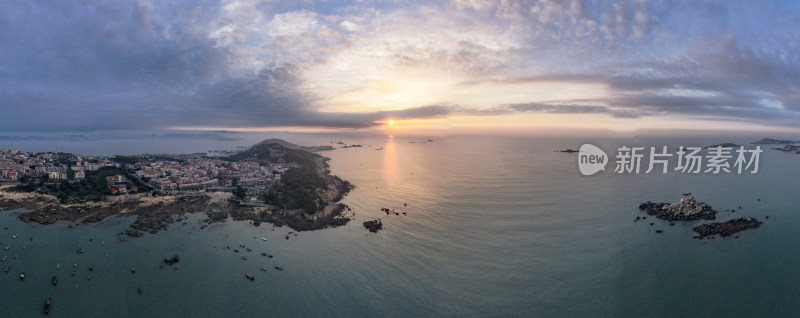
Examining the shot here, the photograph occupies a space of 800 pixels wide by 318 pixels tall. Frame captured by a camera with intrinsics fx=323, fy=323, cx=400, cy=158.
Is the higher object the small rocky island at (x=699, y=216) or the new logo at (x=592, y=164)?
the new logo at (x=592, y=164)

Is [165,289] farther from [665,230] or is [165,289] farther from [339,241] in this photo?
[665,230]

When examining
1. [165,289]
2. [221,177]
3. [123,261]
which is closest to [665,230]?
[165,289]

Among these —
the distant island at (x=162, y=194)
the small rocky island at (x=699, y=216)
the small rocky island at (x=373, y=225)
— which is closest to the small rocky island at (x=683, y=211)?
the small rocky island at (x=699, y=216)

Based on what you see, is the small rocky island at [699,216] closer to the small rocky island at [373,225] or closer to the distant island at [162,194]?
the small rocky island at [373,225]

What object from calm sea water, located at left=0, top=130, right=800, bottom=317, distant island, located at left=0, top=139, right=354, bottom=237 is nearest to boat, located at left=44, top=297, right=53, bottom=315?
calm sea water, located at left=0, top=130, right=800, bottom=317

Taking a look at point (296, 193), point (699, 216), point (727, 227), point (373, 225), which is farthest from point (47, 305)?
point (699, 216)

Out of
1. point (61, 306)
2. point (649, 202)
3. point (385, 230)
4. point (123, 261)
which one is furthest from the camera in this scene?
point (649, 202)

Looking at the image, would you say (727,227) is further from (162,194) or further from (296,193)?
(162,194)
